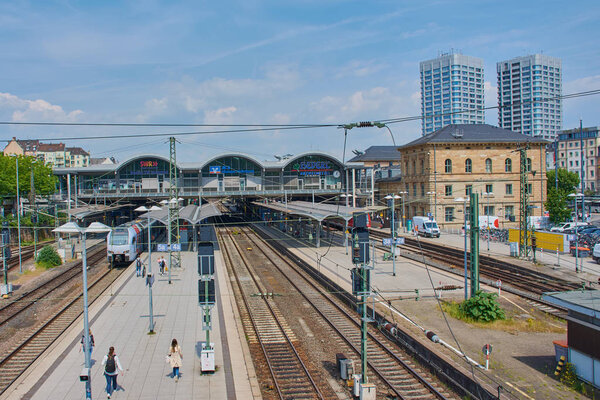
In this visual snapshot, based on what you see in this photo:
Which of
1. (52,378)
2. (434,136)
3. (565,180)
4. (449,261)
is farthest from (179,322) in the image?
(565,180)

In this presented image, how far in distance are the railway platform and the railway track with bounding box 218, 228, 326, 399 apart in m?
0.71

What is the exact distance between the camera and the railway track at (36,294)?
22.1 m

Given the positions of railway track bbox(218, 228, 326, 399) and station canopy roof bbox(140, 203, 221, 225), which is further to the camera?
station canopy roof bbox(140, 203, 221, 225)

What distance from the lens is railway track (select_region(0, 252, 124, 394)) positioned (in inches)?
584

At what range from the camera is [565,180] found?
80.1 metres

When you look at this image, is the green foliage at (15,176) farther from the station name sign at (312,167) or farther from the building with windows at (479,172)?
the building with windows at (479,172)

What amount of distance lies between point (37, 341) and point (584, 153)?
4400 inches

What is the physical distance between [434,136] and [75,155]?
389 ft

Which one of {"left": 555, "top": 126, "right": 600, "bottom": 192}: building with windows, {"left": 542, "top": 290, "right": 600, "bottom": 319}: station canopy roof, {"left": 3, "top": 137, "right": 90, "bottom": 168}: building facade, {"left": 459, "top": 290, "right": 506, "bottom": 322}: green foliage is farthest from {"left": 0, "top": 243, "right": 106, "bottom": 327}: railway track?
{"left": 3, "top": 137, "right": 90, "bottom": 168}: building facade

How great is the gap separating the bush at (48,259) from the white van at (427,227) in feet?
105

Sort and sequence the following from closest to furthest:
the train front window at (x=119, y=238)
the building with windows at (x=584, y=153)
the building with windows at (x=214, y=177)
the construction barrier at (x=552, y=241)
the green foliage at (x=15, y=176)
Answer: the train front window at (x=119, y=238), the construction barrier at (x=552, y=241), the green foliage at (x=15, y=176), the building with windows at (x=214, y=177), the building with windows at (x=584, y=153)

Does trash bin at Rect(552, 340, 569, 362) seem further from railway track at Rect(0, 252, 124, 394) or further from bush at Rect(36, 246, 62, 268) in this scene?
bush at Rect(36, 246, 62, 268)

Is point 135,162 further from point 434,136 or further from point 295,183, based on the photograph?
point 434,136

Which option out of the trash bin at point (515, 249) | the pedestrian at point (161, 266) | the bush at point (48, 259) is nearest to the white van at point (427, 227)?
the trash bin at point (515, 249)
